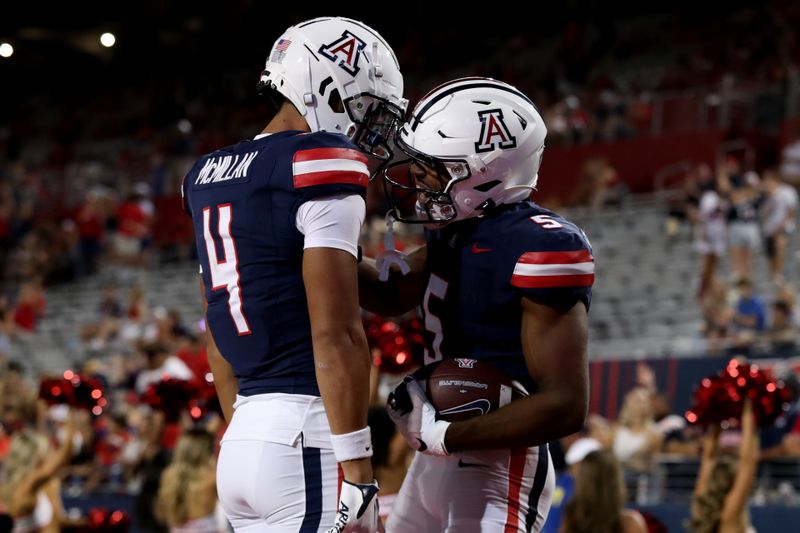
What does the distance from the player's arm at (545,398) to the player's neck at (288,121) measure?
0.73m

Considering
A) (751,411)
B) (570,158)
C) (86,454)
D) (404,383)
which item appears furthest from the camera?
(570,158)

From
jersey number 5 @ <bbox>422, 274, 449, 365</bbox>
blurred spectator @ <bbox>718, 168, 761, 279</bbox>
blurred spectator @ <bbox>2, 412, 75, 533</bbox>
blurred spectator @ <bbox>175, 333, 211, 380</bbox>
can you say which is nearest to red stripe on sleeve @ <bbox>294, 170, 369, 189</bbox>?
jersey number 5 @ <bbox>422, 274, 449, 365</bbox>

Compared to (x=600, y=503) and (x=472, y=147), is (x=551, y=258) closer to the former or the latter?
(x=472, y=147)

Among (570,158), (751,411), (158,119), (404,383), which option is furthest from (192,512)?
(158,119)

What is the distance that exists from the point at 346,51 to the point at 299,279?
619mm

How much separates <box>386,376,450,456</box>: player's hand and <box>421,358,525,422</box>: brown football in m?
0.03

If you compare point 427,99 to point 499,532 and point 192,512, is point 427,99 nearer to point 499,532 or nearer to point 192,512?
point 499,532

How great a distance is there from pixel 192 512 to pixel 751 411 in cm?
318

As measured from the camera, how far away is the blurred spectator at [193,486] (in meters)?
6.77

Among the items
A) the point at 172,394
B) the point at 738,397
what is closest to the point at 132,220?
the point at 172,394

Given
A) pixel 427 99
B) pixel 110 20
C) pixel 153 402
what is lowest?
pixel 153 402

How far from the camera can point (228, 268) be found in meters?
3.15

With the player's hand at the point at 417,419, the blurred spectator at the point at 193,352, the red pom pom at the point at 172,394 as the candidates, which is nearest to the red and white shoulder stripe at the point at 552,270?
the player's hand at the point at 417,419

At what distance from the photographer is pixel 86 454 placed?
395 inches
